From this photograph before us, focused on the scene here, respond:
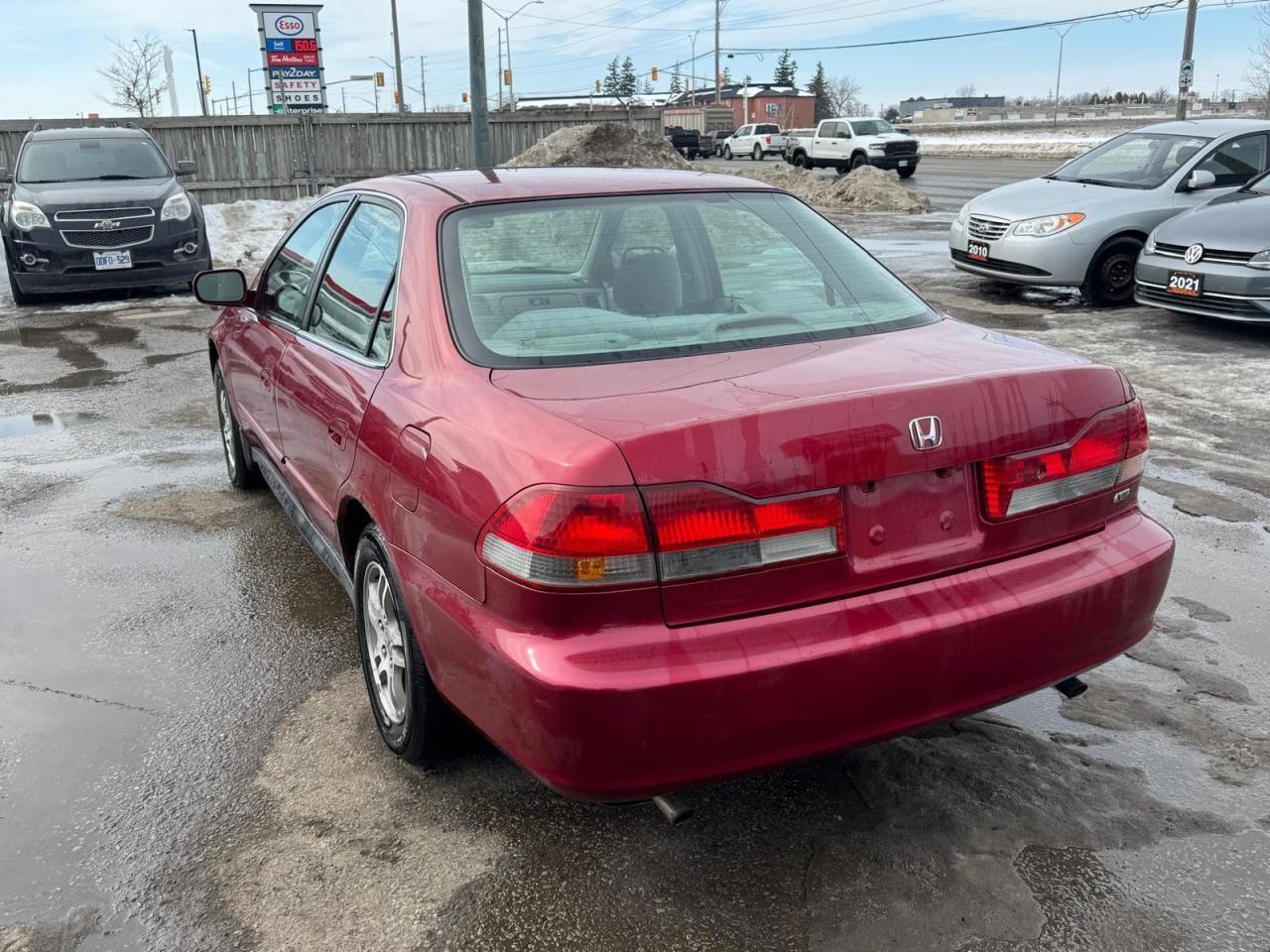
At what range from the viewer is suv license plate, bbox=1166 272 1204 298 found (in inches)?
349

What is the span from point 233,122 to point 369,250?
21448mm

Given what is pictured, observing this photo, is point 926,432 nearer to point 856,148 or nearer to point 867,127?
point 856,148

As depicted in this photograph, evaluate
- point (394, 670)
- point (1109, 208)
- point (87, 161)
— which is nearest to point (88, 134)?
point (87, 161)

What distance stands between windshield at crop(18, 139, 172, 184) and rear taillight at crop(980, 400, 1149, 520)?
489 inches

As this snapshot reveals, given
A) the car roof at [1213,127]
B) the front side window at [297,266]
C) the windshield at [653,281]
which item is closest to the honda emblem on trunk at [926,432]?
the windshield at [653,281]

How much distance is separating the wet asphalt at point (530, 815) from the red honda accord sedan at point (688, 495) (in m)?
0.38

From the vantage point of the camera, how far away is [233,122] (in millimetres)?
22609

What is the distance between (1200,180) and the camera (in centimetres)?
1048

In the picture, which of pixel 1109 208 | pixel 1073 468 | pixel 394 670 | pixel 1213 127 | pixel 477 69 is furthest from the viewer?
pixel 477 69

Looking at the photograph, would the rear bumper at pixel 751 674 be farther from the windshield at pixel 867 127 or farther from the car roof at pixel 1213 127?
the windshield at pixel 867 127

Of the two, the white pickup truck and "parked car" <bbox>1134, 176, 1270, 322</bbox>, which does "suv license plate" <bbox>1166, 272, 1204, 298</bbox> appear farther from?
the white pickup truck

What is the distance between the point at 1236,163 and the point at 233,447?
9.80 meters

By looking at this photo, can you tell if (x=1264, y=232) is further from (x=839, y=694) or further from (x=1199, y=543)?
(x=839, y=694)

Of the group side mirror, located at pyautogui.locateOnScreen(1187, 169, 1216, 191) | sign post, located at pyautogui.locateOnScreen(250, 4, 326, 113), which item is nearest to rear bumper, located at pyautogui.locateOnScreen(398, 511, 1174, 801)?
side mirror, located at pyautogui.locateOnScreen(1187, 169, 1216, 191)
